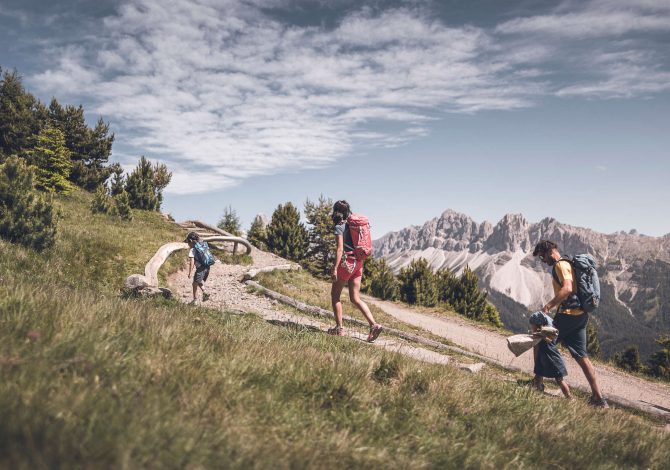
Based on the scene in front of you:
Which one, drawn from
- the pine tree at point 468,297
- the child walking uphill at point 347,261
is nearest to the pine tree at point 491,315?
the pine tree at point 468,297

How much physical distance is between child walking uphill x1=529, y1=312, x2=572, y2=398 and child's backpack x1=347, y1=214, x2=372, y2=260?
11.4 ft

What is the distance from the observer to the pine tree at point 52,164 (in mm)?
23314

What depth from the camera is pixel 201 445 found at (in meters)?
1.98

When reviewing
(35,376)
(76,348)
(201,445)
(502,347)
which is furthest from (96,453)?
(502,347)

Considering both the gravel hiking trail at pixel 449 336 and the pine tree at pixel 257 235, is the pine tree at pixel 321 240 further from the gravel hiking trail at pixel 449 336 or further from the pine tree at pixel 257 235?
the gravel hiking trail at pixel 449 336

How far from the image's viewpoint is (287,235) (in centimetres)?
3888

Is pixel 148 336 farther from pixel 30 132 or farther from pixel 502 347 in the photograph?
pixel 30 132

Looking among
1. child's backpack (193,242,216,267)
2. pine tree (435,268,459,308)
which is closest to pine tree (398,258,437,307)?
pine tree (435,268,459,308)

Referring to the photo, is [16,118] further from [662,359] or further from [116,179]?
[662,359]

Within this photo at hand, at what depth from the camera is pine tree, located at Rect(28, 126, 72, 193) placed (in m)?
23.3

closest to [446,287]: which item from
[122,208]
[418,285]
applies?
[418,285]

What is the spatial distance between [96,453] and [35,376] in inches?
32.6

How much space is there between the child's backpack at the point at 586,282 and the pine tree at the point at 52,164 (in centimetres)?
2740

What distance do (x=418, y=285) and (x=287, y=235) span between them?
48.0 ft
